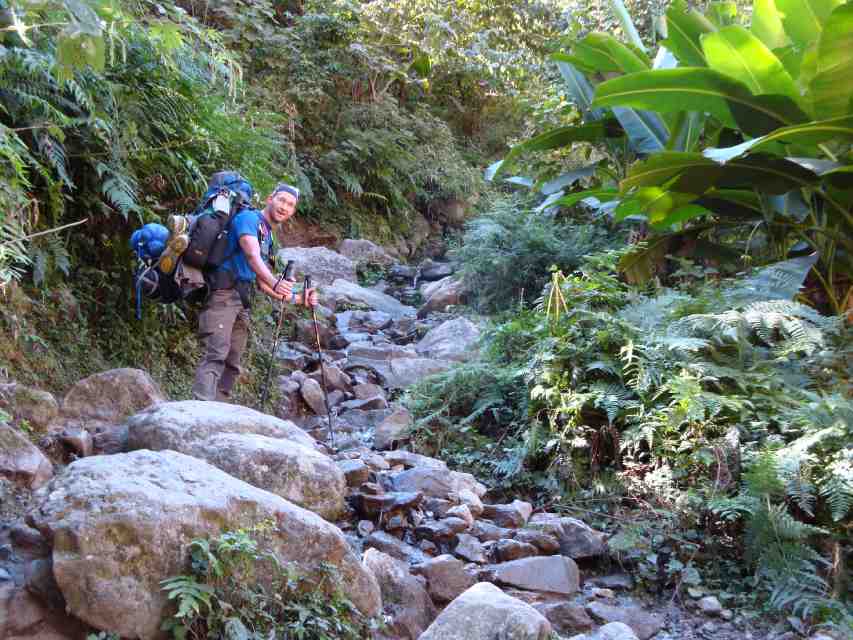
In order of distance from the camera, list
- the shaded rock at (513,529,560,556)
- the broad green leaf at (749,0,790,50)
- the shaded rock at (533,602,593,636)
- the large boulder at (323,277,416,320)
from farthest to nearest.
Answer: the large boulder at (323,277,416,320), the broad green leaf at (749,0,790,50), the shaded rock at (513,529,560,556), the shaded rock at (533,602,593,636)

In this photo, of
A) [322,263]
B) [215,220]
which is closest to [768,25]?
[215,220]

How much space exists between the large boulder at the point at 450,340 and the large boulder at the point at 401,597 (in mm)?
4958

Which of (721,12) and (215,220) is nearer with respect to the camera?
(215,220)

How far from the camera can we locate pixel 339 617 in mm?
3473

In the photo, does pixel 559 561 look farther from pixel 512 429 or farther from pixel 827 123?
pixel 827 123

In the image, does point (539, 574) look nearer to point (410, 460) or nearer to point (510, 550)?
point (510, 550)

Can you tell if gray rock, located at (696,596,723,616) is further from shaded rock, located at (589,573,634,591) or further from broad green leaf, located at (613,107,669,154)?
broad green leaf, located at (613,107,669,154)

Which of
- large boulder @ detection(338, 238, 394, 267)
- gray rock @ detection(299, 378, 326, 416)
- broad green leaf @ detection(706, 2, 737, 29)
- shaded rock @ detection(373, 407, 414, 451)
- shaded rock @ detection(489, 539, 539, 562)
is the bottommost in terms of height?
large boulder @ detection(338, 238, 394, 267)

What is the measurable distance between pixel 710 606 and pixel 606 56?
5411 mm

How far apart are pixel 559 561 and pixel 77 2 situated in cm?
382

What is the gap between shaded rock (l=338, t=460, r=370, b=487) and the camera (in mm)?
5227

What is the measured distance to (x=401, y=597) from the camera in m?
4.07

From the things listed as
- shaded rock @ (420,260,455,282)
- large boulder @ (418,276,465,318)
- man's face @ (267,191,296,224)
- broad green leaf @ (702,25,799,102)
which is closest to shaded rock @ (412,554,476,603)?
man's face @ (267,191,296,224)

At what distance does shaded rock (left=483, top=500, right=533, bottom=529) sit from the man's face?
8.70ft
